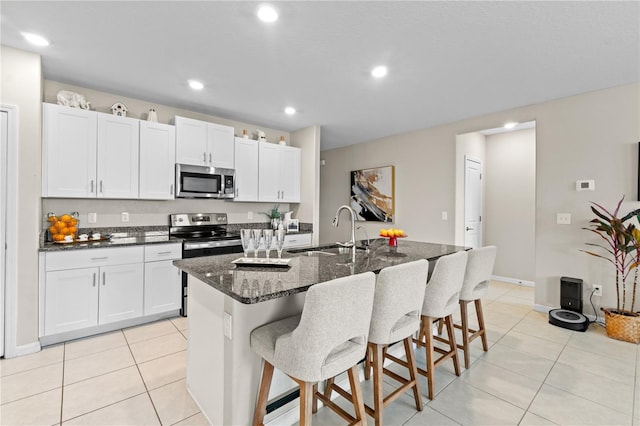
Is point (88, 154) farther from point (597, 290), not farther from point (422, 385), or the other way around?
point (597, 290)

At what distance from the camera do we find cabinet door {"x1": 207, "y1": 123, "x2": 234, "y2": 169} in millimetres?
4004

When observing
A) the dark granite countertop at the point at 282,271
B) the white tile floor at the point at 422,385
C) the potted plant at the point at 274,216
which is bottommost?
the white tile floor at the point at 422,385

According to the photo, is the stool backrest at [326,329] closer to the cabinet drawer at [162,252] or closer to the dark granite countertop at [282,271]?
the dark granite countertop at [282,271]

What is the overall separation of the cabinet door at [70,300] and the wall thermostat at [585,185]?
5.16 metres

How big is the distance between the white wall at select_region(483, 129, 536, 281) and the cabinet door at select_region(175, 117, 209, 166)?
470 cm

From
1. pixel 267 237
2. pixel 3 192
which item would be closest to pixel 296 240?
pixel 267 237

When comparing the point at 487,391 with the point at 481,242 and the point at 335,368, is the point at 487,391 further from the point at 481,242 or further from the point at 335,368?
the point at 481,242

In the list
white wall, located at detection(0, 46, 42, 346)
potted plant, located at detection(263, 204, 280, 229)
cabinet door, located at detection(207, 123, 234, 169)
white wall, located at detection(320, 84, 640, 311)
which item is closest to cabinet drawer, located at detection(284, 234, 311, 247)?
potted plant, located at detection(263, 204, 280, 229)

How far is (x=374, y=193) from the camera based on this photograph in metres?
5.64

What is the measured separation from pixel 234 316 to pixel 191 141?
9.78ft

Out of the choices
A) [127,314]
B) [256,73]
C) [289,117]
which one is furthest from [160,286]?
[289,117]

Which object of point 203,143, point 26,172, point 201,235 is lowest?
point 201,235

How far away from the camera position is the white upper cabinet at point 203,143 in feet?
12.3

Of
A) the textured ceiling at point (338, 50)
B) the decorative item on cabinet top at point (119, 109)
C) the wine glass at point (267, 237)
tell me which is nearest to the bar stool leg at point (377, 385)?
the wine glass at point (267, 237)
